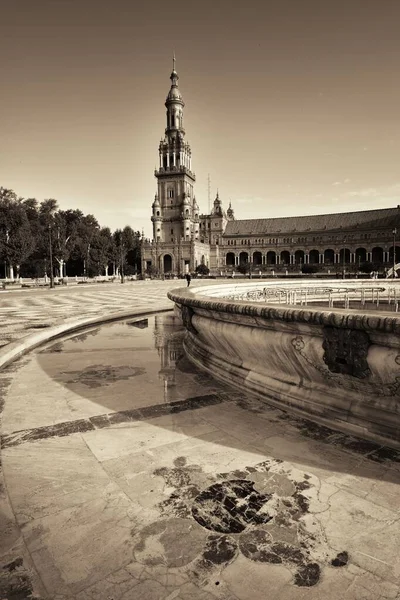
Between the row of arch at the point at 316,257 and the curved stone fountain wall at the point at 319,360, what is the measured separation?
92226 mm

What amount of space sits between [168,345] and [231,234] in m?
107

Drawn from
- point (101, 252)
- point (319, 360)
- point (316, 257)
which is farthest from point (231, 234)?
point (319, 360)

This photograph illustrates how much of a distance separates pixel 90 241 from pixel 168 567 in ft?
237

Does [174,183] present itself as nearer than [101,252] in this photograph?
No

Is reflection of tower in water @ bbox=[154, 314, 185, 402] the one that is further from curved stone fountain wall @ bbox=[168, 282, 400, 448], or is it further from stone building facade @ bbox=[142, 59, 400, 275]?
stone building facade @ bbox=[142, 59, 400, 275]

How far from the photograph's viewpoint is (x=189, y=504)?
2.42 metres

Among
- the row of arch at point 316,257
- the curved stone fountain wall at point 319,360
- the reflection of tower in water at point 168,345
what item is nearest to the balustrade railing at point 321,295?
the reflection of tower in water at point 168,345

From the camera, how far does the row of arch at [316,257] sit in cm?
9156

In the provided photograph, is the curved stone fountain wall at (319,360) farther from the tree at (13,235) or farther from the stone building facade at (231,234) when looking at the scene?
the stone building facade at (231,234)

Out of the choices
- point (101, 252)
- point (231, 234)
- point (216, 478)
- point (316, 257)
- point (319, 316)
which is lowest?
point (216, 478)

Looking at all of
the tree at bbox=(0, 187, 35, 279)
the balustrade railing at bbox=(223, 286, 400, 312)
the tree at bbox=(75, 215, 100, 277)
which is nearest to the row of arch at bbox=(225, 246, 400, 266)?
the tree at bbox=(75, 215, 100, 277)

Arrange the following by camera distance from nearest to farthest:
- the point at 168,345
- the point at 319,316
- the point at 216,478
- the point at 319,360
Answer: the point at 216,478, the point at 319,316, the point at 319,360, the point at 168,345

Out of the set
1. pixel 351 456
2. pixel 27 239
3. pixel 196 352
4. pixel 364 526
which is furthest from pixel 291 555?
pixel 27 239

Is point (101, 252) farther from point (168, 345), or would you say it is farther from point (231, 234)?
point (168, 345)
